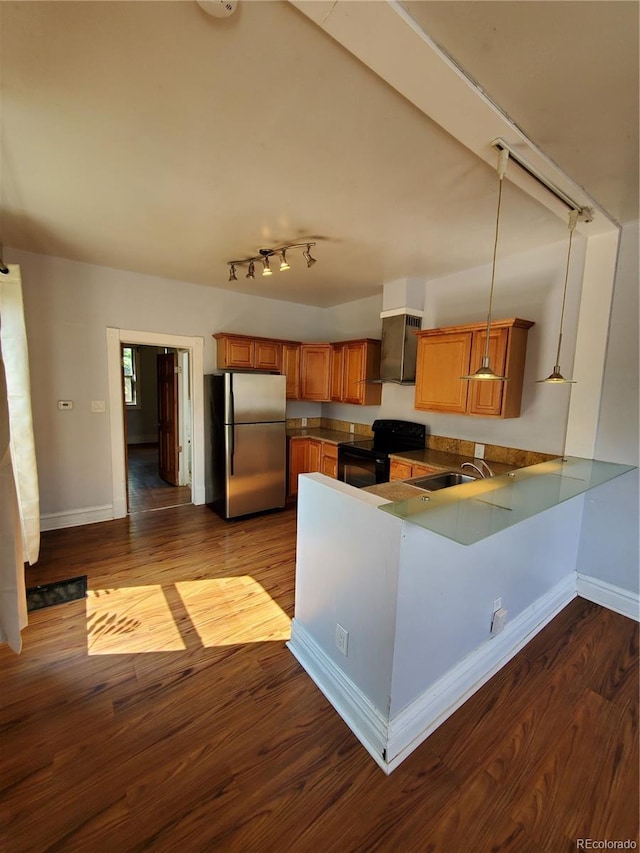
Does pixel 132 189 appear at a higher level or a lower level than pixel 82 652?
higher

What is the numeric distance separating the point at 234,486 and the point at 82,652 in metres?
2.06

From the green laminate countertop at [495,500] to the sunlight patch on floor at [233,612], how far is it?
1383 mm

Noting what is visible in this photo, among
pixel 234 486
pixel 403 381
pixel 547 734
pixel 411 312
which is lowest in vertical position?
pixel 547 734

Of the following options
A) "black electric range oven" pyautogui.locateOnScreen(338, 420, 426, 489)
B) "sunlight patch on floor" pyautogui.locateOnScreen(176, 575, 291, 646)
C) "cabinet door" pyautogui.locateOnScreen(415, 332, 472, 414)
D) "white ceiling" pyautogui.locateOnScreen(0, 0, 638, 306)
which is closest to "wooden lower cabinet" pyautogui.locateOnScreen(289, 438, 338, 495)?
"black electric range oven" pyautogui.locateOnScreen(338, 420, 426, 489)

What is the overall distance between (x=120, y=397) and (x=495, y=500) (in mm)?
3735

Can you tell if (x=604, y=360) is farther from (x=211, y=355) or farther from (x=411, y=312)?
(x=211, y=355)

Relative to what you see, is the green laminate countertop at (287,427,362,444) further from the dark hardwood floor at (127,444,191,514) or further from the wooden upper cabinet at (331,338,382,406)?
the dark hardwood floor at (127,444,191,514)

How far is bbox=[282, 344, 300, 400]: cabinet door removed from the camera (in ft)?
15.1

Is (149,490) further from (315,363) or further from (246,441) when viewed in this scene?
(315,363)

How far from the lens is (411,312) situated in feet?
12.3

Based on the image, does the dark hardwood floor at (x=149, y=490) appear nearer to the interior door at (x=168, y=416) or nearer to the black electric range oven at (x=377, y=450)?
the interior door at (x=168, y=416)

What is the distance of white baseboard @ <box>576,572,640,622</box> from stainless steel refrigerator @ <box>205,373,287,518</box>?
9.76 feet

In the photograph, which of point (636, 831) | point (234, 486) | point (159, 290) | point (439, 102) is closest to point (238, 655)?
point (636, 831)

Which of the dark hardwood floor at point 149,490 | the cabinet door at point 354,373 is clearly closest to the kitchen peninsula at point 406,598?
the cabinet door at point 354,373
